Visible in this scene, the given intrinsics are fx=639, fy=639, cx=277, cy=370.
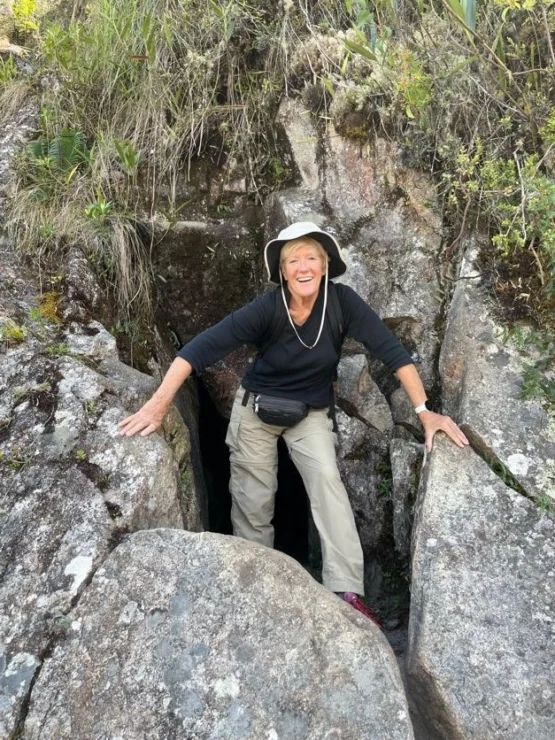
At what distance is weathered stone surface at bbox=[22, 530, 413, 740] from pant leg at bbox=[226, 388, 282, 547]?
137 cm

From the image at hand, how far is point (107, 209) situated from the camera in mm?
5367

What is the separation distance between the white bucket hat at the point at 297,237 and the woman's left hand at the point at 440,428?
1.22 m

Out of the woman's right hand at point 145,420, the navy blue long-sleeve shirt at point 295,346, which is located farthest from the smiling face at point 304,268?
the woman's right hand at point 145,420

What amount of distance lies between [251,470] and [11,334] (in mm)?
1934

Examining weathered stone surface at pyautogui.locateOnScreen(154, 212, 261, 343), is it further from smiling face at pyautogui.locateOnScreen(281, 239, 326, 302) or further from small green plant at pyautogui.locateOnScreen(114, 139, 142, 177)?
smiling face at pyautogui.locateOnScreen(281, 239, 326, 302)

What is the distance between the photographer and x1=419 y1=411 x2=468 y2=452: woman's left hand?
4.04m

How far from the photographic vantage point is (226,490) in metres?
6.42

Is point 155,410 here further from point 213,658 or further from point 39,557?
point 213,658

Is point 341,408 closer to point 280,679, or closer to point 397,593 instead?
point 397,593

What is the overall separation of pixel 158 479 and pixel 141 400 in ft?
2.44

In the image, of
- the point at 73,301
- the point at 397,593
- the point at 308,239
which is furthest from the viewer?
the point at 73,301

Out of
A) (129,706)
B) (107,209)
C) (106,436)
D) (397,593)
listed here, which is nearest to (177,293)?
(107,209)

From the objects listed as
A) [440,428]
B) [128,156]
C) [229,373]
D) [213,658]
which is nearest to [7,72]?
[128,156]

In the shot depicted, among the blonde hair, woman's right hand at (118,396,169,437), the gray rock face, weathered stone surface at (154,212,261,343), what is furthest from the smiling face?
weathered stone surface at (154,212,261,343)
